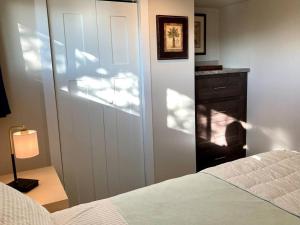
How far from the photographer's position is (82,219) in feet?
3.99

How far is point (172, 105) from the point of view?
280 centimetres

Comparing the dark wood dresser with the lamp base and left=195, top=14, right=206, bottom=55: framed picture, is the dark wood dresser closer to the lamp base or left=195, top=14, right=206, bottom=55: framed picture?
left=195, top=14, right=206, bottom=55: framed picture

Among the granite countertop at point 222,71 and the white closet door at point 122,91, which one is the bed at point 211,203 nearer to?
the white closet door at point 122,91

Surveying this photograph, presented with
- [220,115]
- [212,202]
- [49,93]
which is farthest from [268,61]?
[49,93]

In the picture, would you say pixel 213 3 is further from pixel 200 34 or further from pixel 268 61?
pixel 268 61

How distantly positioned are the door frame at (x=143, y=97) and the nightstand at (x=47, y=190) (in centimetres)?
19

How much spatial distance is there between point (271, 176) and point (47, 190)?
1.46m

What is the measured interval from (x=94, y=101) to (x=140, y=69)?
543 millimetres

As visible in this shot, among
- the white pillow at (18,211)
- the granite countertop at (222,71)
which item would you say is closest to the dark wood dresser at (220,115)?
the granite countertop at (222,71)

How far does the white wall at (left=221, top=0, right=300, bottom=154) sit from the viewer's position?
283cm

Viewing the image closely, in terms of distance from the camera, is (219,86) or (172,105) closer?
(172,105)

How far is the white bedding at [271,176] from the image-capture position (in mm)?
1334

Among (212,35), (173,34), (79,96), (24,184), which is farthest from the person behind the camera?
(212,35)

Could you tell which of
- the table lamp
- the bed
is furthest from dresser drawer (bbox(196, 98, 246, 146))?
the table lamp
